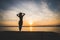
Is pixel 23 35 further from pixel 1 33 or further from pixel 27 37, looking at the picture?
pixel 1 33

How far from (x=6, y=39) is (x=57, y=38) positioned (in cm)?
153

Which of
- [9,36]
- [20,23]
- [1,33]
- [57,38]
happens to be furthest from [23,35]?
[20,23]

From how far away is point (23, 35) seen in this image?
407 centimetres

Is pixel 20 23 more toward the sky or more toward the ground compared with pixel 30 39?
more toward the sky

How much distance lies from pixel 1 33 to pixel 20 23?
5.41ft

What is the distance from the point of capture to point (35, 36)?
13.3 feet

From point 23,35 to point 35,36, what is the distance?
0.36 m

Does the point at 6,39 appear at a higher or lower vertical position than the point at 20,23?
lower

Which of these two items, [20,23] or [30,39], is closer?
[30,39]

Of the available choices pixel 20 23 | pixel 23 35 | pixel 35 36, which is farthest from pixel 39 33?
pixel 20 23

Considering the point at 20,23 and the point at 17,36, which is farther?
the point at 20,23

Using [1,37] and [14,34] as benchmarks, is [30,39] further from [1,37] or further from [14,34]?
[1,37]

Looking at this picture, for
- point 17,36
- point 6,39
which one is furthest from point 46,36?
point 6,39

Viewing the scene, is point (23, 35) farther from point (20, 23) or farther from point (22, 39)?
point (20, 23)
